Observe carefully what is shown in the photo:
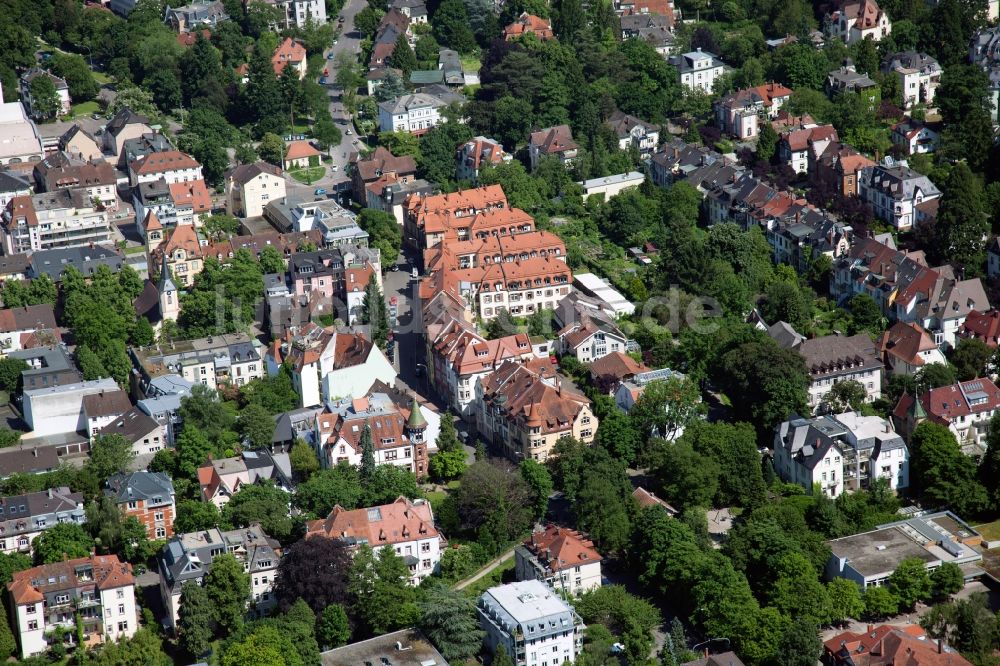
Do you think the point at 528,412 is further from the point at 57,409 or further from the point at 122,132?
the point at 122,132

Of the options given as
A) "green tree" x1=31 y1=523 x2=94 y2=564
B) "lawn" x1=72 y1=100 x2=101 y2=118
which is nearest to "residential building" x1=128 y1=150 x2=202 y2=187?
"lawn" x1=72 y1=100 x2=101 y2=118

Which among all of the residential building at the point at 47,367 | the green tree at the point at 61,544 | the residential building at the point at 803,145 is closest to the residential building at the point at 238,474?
the green tree at the point at 61,544

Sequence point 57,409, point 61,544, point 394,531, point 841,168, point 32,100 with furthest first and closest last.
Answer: point 32,100, point 841,168, point 57,409, point 394,531, point 61,544

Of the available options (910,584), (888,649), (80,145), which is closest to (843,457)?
(910,584)

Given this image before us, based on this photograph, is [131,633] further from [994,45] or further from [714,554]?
[994,45]

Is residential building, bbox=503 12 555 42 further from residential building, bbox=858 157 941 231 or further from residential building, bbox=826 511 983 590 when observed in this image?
residential building, bbox=826 511 983 590

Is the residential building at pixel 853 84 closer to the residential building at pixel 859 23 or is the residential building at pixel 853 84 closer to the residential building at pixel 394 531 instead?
the residential building at pixel 859 23
